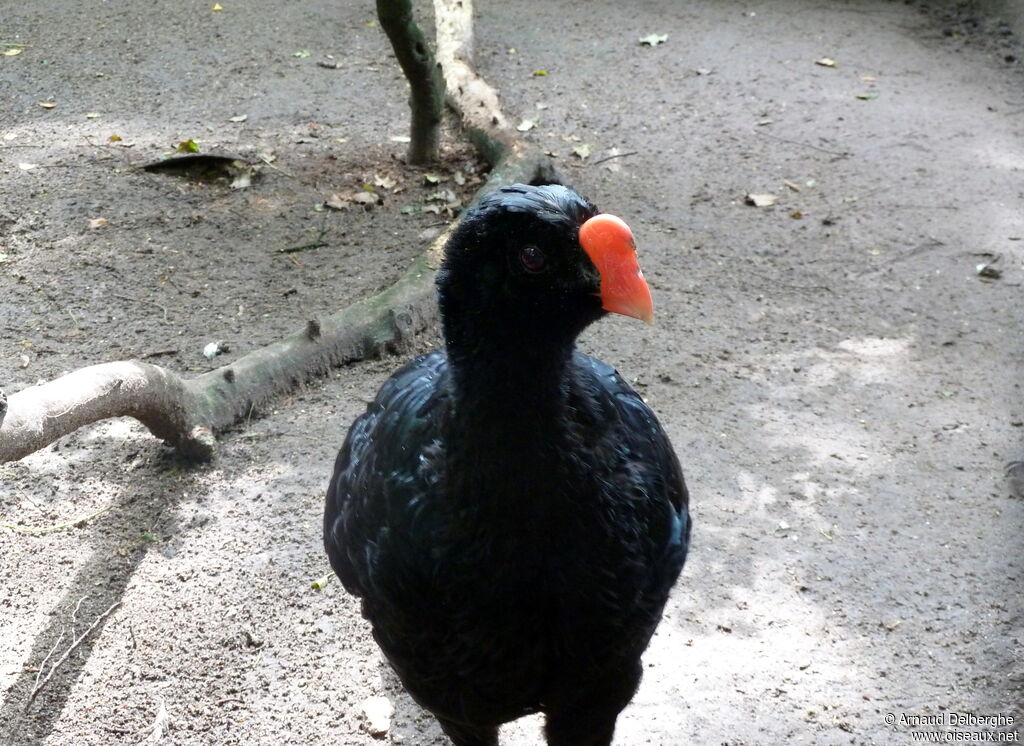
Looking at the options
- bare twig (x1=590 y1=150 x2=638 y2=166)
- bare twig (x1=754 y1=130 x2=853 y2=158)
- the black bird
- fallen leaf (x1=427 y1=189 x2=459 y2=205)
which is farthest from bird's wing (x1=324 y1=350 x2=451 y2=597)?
bare twig (x1=754 y1=130 x2=853 y2=158)

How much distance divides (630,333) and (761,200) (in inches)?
72.3

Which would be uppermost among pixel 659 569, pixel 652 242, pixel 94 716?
pixel 659 569

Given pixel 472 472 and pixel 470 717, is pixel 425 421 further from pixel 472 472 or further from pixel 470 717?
pixel 470 717

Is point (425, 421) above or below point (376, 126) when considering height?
above

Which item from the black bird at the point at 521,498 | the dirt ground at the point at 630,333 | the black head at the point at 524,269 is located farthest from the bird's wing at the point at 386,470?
the dirt ground at the point at 630,333

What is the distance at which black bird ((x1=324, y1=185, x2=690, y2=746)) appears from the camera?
7.30ft

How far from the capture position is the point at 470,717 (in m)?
2.70

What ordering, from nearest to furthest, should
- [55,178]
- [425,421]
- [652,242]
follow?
[425,421], [652,242], [55,178]

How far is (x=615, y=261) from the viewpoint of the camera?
2.19 meters

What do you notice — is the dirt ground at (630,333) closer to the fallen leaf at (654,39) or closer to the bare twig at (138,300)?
the bare twig at (138,300)

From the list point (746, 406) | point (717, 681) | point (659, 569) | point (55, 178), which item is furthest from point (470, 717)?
point (55, 178)

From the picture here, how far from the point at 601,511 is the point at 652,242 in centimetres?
390

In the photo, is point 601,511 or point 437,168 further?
point 437,168

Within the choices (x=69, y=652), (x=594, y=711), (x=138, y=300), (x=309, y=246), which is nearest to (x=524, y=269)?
(x=594, y=711)
